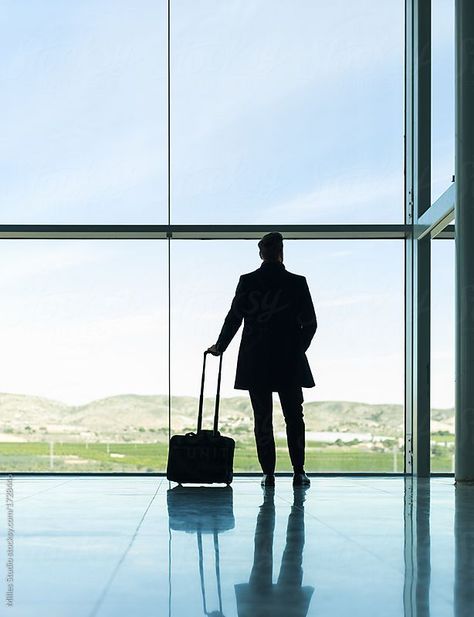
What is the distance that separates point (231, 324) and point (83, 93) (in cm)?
283

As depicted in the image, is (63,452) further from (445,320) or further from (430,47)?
(430,47)

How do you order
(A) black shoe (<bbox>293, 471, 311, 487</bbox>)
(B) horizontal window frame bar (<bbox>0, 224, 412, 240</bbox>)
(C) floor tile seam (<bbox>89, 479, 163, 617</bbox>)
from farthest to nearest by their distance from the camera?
1. (B) horizontal window frame bar (<bbox>0, 224, 412, 240</bbox>)
2. (A) black shoe (<bbox>293, 471, 311, 487</bbox>)
3. (C) floor tile seam (<bbox>89, 479, 163, 617</bbox>)

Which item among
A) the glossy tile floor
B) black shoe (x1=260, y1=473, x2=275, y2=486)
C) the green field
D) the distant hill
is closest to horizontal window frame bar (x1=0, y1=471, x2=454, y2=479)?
the green field

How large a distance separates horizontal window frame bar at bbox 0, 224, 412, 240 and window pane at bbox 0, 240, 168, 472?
0.12 meters

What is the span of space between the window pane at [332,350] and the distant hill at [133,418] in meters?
0.01

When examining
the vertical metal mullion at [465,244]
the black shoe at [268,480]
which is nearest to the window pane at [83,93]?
the vertical metal mullion at [465,244]

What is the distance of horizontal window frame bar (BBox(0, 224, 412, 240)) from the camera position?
720 centimetres

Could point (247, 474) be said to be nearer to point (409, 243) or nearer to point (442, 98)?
point (409, 243)

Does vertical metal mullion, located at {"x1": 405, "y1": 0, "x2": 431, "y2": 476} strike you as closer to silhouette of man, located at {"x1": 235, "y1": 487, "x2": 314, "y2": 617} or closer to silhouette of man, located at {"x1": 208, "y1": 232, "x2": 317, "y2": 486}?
silhouette of man, located at {"x1": 208, "y1": 232, "x2": 317, "y2": 486}

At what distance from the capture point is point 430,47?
23.7ft

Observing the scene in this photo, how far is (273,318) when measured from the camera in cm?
557

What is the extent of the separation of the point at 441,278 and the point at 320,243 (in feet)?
3.13

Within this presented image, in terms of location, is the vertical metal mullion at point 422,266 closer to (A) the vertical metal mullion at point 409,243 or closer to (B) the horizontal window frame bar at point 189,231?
(A) the vertical metal mullion at point 409,243

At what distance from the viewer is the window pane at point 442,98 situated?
22.5 ft
